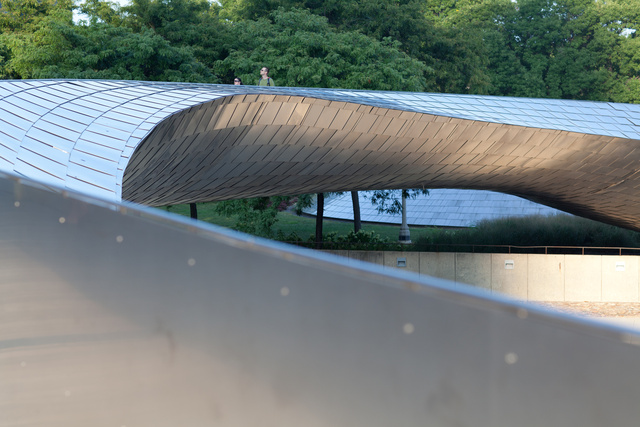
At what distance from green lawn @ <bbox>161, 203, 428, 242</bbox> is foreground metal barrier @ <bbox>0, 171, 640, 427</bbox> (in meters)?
21.7

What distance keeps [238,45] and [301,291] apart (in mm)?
23149

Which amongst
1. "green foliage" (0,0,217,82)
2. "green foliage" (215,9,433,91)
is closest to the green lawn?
"green foliage" (0,0,217,82)

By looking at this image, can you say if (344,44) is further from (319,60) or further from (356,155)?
(356,155)

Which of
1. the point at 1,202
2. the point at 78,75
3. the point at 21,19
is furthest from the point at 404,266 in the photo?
the point at 21,19

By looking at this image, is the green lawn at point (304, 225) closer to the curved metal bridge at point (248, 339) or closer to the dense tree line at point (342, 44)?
the dense tree line at point (342, 44)

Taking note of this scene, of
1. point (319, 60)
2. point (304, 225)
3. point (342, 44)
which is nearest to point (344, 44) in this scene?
point (342, 44)

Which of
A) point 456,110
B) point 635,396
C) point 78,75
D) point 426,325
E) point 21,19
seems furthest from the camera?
point 21,19

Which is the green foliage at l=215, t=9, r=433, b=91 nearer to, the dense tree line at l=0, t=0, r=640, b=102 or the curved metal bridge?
the dense tree line at l=0, t=0, r=640, b=102

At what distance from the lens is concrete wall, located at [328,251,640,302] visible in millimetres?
14398

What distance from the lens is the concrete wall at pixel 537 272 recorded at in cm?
1440

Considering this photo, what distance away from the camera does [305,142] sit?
958 cm

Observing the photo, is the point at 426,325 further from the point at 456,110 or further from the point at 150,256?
the point at 456,110

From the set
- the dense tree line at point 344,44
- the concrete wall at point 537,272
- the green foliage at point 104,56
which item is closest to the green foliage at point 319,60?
the dense tree line at point 344,44

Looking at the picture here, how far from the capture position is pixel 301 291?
1.37m
